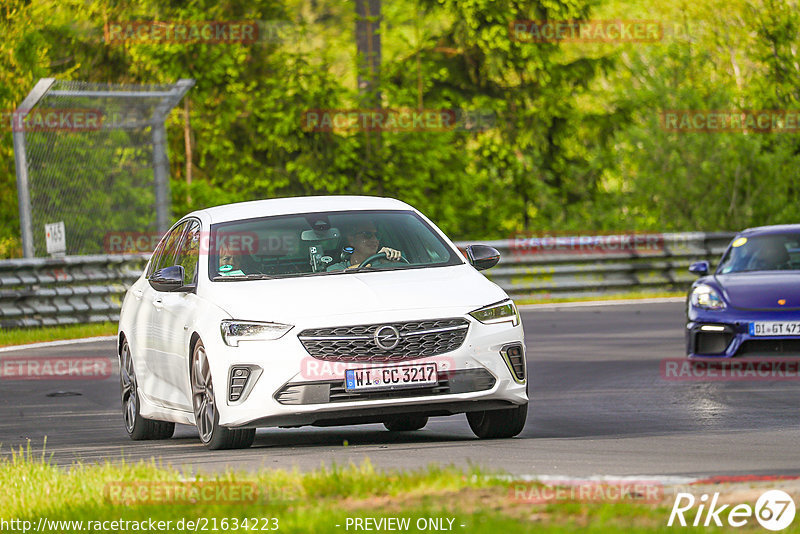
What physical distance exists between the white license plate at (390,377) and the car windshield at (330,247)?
3.40ft

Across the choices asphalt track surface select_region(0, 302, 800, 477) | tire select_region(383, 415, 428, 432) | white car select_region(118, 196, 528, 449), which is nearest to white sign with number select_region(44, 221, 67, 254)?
asphalt track surface select_region(0, 302, 800, 477)

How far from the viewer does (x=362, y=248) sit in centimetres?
1019

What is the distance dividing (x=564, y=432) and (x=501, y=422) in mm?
693

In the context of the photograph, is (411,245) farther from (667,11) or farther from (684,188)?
(667,11)

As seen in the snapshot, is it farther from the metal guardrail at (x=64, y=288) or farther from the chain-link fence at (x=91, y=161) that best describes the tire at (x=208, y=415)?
the chain-link fence at (x=91, y=161)

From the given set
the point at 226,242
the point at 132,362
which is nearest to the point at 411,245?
the point at 226,242

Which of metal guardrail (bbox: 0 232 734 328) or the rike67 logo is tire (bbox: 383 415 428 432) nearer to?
the rike67 logo

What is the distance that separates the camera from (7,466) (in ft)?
27.8

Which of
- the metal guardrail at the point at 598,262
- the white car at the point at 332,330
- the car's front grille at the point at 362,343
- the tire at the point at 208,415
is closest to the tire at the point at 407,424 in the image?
the white car at the point at 332,330

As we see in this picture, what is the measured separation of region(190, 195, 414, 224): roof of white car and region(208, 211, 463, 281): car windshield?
72 millimetres

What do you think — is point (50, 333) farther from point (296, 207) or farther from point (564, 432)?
point (564, 432)

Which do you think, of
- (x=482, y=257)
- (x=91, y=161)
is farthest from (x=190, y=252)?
(x=91, y=161)

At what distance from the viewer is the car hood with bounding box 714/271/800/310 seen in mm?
14148

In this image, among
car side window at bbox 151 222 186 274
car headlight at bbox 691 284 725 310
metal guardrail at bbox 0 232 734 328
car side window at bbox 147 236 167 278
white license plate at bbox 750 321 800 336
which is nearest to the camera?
car side window at bbox 151 222 186 274
